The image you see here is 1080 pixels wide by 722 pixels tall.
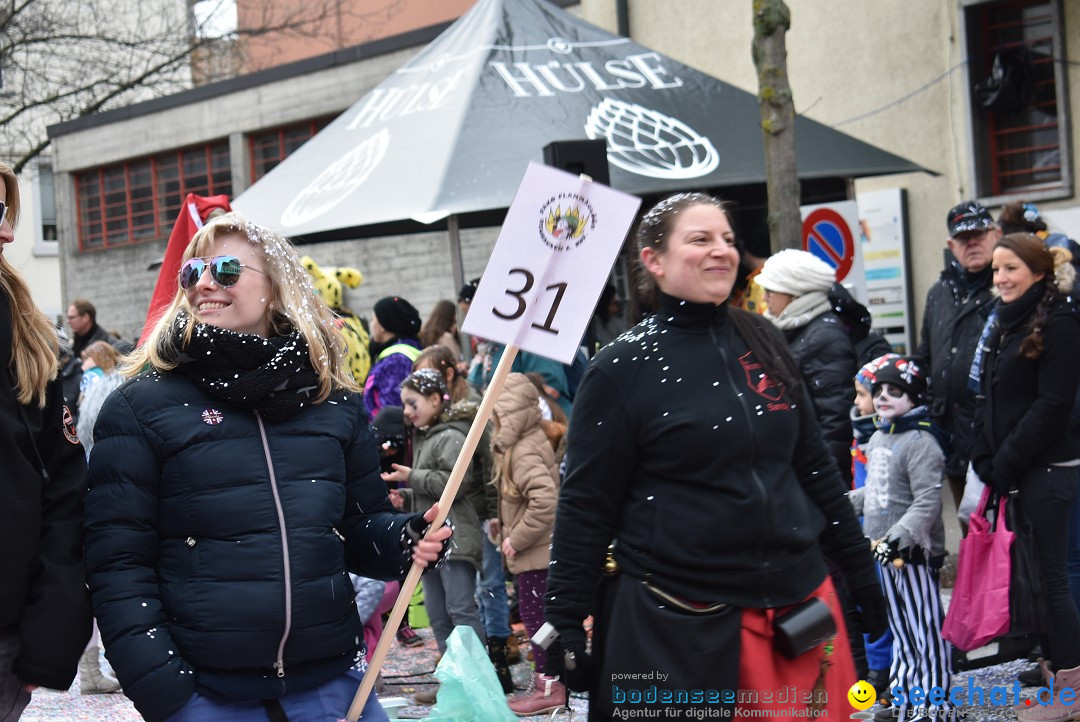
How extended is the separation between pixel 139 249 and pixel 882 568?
1870 cm


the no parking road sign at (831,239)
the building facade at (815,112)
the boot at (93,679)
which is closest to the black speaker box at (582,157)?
the building facade at (815,112)

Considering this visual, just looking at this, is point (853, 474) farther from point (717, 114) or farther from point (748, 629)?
point (717, 114)

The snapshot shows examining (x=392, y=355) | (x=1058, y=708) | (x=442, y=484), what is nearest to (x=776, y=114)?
(x=392, y=355)

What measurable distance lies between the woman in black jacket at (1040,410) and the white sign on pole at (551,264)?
2667mm

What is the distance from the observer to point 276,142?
2016cm

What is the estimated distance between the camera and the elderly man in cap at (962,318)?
6.63 metres

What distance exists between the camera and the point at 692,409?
337 cm

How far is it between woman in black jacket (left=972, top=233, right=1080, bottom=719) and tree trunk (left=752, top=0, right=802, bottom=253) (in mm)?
3312

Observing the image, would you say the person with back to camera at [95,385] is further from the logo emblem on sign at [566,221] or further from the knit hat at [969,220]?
the logo emblem on sign at [566,221]

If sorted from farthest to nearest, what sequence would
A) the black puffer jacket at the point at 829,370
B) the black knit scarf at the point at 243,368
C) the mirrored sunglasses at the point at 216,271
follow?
the black puffer jacket at the point at 829,370, the mirrored sunglasses at the point at 216,271, the black knit scarf at the point at 243,368

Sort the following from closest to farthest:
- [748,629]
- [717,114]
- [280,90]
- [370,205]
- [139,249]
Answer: [748,629] < [370,205] < [717,114] < [280,90] < [139,249]

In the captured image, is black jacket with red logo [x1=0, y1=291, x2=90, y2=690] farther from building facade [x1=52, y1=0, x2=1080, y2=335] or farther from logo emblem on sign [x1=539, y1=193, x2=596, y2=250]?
building facade [x1=52, y1=0, x2=1080, y2=335]

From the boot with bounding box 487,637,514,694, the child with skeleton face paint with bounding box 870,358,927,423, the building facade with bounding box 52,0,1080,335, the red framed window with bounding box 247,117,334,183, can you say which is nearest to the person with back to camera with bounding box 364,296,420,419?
the building facade with bounding box 52,0,1080,335

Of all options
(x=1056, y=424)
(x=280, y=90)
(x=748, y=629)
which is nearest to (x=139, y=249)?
(x=280, y=90)
